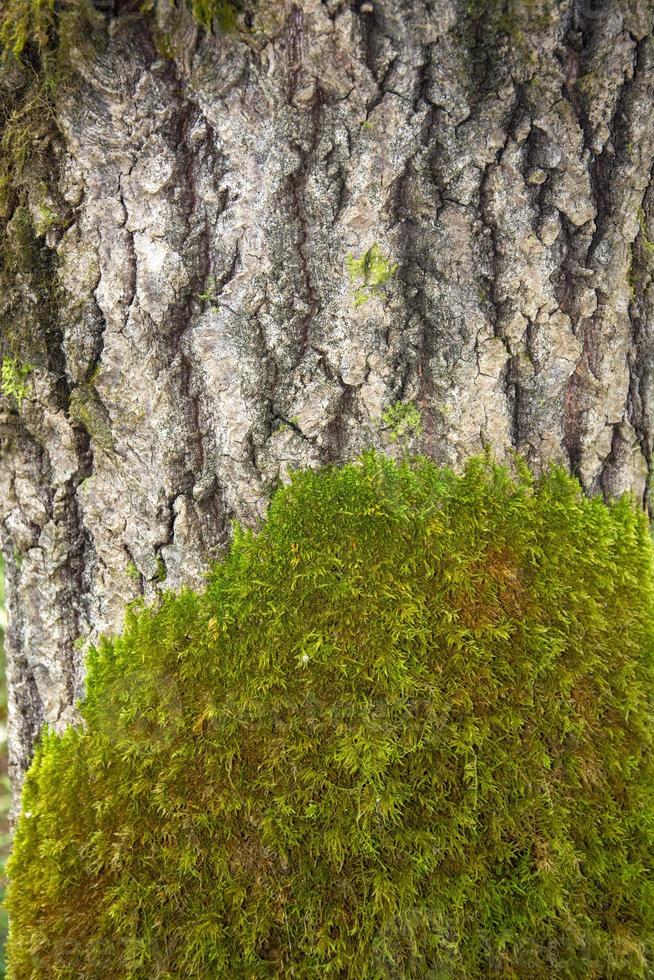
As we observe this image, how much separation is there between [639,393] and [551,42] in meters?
0.94

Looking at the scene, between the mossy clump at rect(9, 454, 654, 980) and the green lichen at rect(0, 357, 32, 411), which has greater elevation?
the green lichen at rect(0, 357, 32, 411)

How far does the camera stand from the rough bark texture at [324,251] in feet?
5.08

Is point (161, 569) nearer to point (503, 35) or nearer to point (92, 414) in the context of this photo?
point (92, 414)

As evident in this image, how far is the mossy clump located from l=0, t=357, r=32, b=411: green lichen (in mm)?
727

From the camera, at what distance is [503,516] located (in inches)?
65.6

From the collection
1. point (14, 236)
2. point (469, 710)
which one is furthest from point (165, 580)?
point (14, 236)

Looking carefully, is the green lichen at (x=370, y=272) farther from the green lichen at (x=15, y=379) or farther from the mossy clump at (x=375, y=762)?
the green lichen at (x=15, y=379)

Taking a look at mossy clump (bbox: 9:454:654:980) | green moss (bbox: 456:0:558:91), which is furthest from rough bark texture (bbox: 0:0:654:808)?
mossy clump (bbox: 9:454:654:980)

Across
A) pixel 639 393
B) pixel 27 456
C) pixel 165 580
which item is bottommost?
pixel 165 580

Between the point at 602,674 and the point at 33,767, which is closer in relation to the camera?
the point at 602,674

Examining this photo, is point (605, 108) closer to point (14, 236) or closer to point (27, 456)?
point (14, 236)

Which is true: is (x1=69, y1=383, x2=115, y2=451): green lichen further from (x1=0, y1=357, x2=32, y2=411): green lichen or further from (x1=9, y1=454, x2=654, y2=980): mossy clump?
(x1=9, y1=454, x2=654, y2=980): mossy clump

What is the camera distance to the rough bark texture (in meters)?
1.55

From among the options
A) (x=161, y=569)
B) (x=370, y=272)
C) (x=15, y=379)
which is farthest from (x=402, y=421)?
(x=15, y=379)
